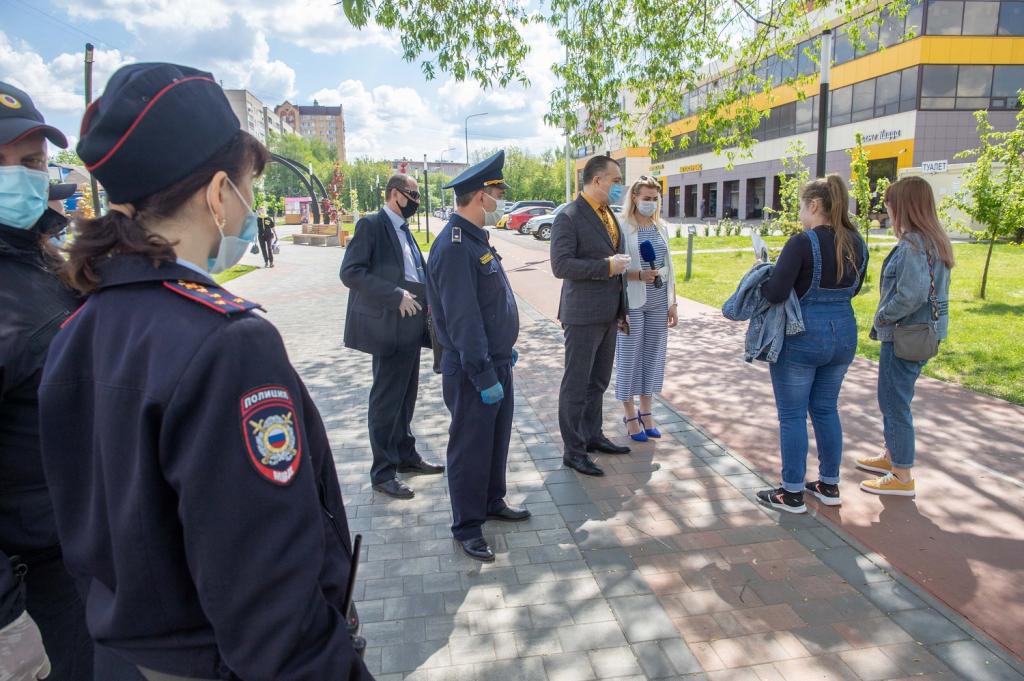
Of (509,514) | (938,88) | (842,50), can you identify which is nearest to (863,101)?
(842,50)

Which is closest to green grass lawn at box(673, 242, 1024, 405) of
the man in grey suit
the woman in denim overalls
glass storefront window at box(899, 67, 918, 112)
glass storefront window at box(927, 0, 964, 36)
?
the woman in denim overalls

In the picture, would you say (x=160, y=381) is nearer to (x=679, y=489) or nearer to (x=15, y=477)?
(x=15, y=477)

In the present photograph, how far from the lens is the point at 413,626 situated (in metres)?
3.09

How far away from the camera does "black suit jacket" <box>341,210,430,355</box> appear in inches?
170

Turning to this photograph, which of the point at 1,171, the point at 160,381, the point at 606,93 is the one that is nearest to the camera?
the point at 160,381

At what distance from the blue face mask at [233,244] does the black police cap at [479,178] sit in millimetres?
2153

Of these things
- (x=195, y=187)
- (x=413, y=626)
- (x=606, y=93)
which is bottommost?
(x=413, y=626)

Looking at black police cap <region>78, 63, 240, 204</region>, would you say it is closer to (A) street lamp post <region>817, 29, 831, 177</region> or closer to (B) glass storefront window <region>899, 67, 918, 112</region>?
(A) street lamp post <region>817, 29, 831, 177</region>

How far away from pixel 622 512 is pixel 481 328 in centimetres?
160

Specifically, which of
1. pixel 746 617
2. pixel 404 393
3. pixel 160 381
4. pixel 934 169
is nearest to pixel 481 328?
pixel 404 393

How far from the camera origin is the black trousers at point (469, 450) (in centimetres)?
369

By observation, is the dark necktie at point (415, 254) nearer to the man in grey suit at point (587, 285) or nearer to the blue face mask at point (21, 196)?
the man in grey suit at point (587, 285)

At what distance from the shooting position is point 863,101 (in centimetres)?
3475

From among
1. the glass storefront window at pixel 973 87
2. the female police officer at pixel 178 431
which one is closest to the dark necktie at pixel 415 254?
the female police officer at pixel 178 431
